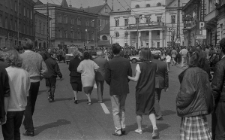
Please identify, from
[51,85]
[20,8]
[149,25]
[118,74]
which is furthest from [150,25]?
[118,74]

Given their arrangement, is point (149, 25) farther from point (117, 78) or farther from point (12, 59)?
point (12, 59)

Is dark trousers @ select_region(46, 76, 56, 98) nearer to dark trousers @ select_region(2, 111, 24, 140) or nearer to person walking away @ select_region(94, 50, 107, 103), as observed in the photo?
person walking away @ select_region(94, 50, 107, 103)

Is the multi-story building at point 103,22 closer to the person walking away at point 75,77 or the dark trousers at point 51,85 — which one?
the dark trousers at point 51,85

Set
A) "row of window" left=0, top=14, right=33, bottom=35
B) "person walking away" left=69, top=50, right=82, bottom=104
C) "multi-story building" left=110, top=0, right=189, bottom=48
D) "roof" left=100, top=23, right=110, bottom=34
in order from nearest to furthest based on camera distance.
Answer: "person walking away" left=69, top=50, right=82, bottom=104, "row of window" left=0, top=14, right=33, bottom=35, "multi-story building" left=110, top=0, right=189, bottom=48, "roof" left=100, top=23, right=110, bottom=34

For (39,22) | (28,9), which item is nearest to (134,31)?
(39,22)

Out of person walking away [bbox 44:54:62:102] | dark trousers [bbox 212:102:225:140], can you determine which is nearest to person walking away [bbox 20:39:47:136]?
dark trousers [bbox 212:102:225:140]

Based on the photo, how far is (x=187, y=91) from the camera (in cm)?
523

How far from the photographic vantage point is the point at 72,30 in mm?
92875

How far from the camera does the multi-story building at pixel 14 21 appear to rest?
147 feet

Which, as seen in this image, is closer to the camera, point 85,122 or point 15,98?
point 15,98

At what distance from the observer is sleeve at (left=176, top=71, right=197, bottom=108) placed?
522cm

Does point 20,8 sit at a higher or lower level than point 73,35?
higher

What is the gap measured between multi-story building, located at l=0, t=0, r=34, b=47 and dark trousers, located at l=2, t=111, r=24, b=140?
34.2 m

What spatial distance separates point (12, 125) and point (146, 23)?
91.8 metres
